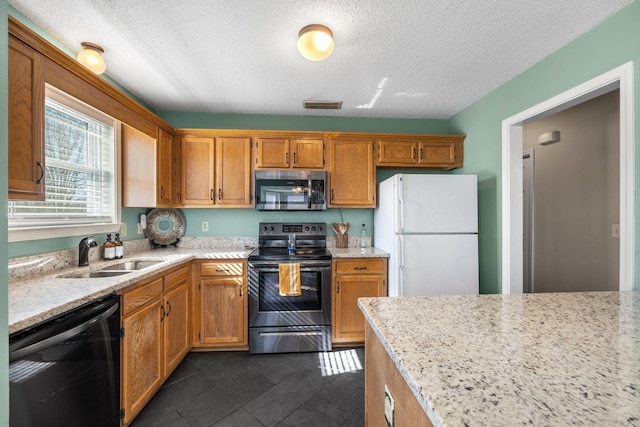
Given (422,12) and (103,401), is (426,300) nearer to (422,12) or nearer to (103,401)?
(422,12)

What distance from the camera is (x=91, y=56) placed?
1.80 metres

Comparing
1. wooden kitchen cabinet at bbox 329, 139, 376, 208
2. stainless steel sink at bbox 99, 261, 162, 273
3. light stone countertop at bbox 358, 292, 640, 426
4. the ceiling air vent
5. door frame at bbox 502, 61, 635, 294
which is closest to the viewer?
light stone countertop at bbox 358, 292, 640, 426

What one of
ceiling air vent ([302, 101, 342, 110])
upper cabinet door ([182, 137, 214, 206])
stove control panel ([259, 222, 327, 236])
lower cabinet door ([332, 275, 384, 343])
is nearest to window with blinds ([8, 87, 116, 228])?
upper cabinet door ([182, 137, 214, 206])

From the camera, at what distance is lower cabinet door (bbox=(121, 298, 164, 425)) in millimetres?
1542

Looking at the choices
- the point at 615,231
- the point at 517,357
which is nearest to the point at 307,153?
the point at 517,357

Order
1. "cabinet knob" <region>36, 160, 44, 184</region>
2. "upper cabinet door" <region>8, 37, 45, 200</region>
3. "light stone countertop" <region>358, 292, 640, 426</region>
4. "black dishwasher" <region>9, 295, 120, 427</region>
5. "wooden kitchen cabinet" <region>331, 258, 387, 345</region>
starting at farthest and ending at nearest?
"wooden kitchen cabinet" <region>331, 258, 387, 345</region> < "cabinet knob" <region>36, 160, 44, 184</region> < "upper cabinet door" <region>8, 37, 45, 200</region> < "black dishwasher" <region>9, 295, 120, 427</region> < "light stone countertop" <region>358, 292, 640, 426</region>

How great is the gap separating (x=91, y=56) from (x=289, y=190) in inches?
71.2

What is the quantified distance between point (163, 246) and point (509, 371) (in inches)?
123

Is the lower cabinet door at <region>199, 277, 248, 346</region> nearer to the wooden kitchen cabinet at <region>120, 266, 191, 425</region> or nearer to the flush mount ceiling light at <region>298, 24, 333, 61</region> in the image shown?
the wooden kitchen cabinet at <region>120, 266, 191, 425</region>

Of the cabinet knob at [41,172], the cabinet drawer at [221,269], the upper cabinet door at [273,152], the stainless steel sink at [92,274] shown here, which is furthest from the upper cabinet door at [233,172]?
the cabinet knob at [41,172]

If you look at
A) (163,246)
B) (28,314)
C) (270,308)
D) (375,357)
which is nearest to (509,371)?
(375,357)

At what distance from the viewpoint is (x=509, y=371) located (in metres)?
0.59

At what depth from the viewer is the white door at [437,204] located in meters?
2.31

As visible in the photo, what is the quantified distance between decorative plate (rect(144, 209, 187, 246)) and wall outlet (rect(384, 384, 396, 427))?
9.18 feet
